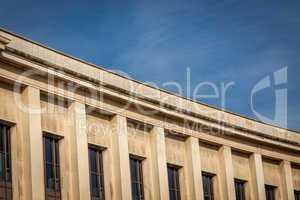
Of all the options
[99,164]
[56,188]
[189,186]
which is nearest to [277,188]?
[189,186]

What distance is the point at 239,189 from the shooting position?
5166 centimetres

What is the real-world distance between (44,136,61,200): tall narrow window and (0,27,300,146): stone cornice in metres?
3.71

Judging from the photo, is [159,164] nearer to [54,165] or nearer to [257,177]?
[54,165]

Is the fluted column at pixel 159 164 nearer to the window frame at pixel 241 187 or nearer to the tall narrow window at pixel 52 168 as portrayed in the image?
the tall narrow window at pixel 52 168

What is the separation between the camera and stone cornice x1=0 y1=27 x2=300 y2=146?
3859 centimetres

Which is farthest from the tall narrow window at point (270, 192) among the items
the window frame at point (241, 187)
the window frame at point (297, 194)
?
the window frame at point (297, 194)

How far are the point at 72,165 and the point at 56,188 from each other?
5.03 ft

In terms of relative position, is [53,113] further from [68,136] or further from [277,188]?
[277,188]

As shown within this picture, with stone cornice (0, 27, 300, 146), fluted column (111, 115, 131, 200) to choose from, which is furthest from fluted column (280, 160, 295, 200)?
fluted column (111, 115, 131, 200)

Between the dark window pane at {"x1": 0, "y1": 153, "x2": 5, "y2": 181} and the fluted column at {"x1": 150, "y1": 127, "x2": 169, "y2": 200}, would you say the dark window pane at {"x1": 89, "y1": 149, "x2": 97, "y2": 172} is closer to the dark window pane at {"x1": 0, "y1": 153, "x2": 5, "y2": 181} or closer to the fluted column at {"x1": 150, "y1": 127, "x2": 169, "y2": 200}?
the fluted column at {"x1": 150, "y1": 127, "x2": 169, "y2": 200}

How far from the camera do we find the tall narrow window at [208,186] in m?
48.7

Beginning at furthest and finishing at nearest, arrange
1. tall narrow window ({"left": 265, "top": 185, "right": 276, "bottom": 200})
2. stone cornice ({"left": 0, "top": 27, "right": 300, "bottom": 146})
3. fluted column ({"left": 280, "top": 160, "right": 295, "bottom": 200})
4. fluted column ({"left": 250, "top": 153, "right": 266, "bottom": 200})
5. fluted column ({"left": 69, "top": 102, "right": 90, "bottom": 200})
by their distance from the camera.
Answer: fluted column ({"left": 280, "top": 160, "right": 295, "bottom": 200}), tall narrow window ({"left": 265, "top": 185, "right": 276, "bottom": 200}), fluted column ({"left": 250, "top": 153, "right": 266, "bottom": 200}), fluted column ({"left": 69, "top": 102, "right": 90, "bottom": 200}), stone cornice ({"left": 0, "top": 27, "right": 300, "bottom": 146})

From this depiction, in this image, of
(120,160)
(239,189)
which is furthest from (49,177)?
(239,189)

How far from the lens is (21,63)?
1478 inches
